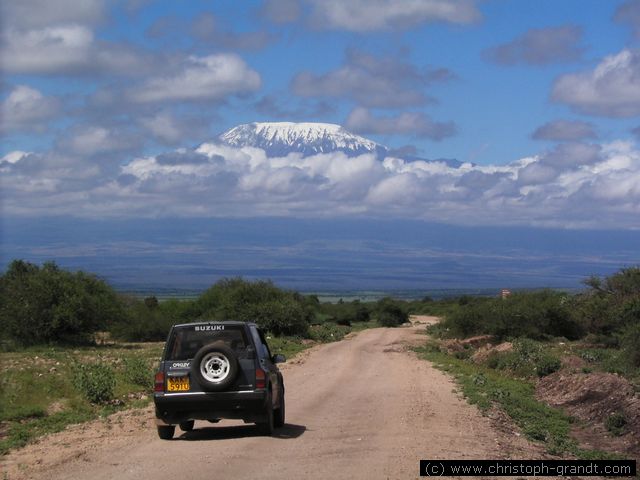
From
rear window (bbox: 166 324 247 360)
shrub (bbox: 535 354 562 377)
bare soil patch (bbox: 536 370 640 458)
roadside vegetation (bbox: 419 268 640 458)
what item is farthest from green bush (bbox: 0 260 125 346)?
rear window (bbox: 166 324 247 360)

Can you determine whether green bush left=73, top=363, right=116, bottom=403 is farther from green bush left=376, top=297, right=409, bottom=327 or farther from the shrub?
green bush left=376, top=297, right=409, bottom=327

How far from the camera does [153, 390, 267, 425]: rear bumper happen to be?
13719 mm

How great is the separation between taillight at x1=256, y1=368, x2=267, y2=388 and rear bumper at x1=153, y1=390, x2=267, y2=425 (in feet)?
0.36

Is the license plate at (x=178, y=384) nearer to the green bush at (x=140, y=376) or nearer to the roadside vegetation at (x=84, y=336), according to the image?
the roadside vegetation at (x=84, y=336)

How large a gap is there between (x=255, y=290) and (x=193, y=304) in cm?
673

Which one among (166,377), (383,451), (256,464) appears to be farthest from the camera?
(166,377)

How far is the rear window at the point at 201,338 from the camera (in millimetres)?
14289

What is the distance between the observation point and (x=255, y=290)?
58.4 metres

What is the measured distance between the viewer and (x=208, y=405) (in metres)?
13.8

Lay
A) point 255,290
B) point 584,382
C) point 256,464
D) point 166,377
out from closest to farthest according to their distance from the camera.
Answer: point 256,464 < point 166,377 < point 584,382 < point 255,290

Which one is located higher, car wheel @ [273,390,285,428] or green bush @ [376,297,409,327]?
car wheel @ [273,390,285,428]

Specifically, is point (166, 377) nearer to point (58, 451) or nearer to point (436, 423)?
point (58, 451)

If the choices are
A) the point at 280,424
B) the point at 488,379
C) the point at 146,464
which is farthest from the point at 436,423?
the point at 488,379

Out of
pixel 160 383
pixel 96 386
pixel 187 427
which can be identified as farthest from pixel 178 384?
pixel 96 386
